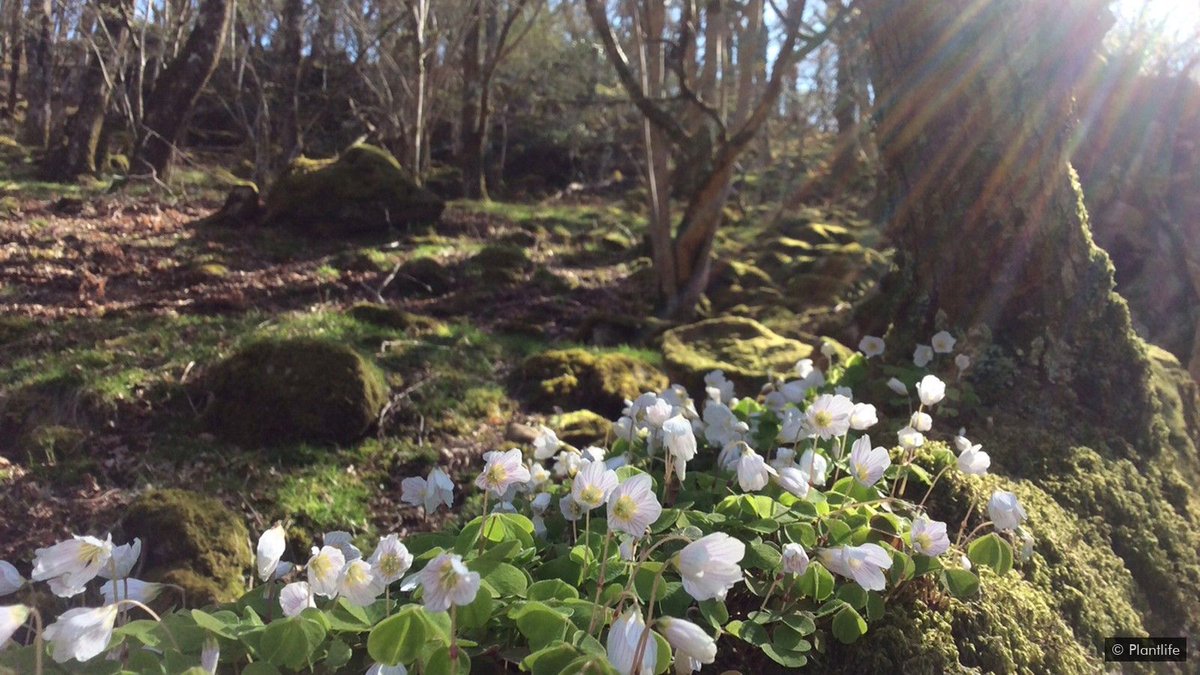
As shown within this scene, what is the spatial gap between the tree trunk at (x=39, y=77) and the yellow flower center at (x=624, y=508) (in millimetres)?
16105

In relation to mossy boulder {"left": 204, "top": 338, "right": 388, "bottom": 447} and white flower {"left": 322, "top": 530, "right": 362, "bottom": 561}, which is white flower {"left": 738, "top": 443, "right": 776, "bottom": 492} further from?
mossy boulder {"left": 204, "top": 338, "right": 388, "bottom": 447}

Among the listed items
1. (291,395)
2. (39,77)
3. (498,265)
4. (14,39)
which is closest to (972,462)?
(291,395)

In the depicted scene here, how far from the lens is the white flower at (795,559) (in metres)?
1.47

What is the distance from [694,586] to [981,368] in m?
2.31

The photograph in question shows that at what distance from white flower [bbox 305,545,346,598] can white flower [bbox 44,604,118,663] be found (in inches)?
11.6

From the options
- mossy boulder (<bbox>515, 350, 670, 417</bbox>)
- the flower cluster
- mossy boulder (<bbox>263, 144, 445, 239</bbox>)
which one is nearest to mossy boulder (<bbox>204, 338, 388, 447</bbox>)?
mossy boulder (<bbox>515, 350, 670, 417</bbox>)

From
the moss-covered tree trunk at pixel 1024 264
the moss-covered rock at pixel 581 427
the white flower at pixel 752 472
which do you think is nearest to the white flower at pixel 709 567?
the white flower at pixel 752 472

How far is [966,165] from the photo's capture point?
3.25m

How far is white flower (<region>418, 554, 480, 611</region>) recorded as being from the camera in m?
1.20

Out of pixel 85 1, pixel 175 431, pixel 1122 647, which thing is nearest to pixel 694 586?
pixel 1122 647

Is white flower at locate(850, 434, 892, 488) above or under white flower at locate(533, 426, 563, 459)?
above

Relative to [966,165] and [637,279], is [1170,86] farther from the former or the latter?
[637,279]

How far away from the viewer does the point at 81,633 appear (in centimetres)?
118

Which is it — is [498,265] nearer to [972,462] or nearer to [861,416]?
[861,416]
